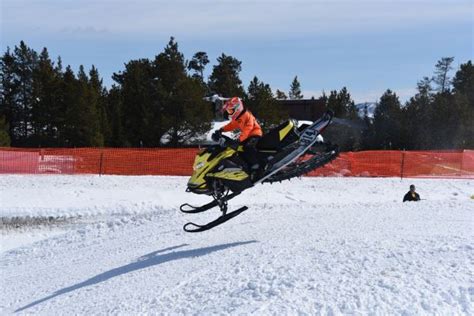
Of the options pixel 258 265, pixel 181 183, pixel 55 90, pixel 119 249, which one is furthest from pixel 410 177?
pixel 55 90

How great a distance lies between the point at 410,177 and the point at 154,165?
35.1 ft

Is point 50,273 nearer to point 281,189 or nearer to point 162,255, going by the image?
point 162,255

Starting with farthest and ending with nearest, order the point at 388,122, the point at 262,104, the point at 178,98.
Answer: the point at 388,122 → the point at 262,104 → the point at 178,98

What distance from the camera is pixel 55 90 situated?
130ft

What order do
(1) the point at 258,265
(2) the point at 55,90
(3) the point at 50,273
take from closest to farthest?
1. (1) the point at 258,265
2. (3) the point at 50,273
3. (2) the point at 55,90

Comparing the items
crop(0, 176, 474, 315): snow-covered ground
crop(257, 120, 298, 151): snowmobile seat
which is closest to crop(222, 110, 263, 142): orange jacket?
crop(257, 120, 298, 151): snowmobile seat

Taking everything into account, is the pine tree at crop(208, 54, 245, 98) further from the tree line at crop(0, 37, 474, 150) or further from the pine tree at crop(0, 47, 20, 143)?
the pine tree at crop(0, 47, 20, 143)

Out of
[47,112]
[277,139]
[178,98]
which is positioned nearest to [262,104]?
[178,98]

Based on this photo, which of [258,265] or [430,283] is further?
[258,265]

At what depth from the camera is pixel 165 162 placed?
23.1 meters

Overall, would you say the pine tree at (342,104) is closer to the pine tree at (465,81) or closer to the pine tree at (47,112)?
the pine tree at (465,81)

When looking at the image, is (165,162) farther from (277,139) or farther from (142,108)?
(277,139)

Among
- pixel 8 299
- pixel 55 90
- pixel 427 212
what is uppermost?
pixel 55 90

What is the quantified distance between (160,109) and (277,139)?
1053 inches
